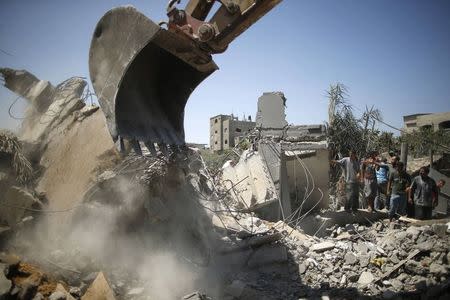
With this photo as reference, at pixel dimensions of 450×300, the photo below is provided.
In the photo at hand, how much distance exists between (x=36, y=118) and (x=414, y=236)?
311 inches

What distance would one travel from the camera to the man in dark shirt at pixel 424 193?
7316 millimetres

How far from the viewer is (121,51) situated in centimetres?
327

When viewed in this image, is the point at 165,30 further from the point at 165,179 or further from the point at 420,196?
the point at 420,196

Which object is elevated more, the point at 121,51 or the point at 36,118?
the point at 121,51

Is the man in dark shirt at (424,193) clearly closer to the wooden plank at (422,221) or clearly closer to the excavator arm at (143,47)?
the wooden plank at (422,221)

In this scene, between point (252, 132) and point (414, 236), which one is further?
point (252, 132)

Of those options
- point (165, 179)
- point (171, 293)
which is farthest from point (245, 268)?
point (165, 179)

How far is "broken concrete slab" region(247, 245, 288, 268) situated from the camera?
19.8 ft

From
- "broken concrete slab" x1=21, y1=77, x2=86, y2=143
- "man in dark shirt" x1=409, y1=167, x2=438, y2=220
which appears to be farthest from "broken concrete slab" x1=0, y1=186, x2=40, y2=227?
"man in dark shirt" x1=409, y1=167, x2=438, y2=220

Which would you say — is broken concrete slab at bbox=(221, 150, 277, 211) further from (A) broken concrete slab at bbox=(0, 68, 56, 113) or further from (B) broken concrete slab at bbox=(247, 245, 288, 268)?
(A) broken concrete slab at bbox=(0, 68, 56, 113)

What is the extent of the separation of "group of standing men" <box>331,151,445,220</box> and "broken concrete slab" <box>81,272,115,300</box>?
614 cm

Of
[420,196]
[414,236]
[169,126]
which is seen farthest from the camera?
[420,196]

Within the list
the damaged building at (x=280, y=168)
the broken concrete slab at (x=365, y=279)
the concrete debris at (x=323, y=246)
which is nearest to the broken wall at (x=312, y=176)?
the damaged building at (x=280, y=168)

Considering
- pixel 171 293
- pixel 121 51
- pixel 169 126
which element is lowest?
pixel 171 293
